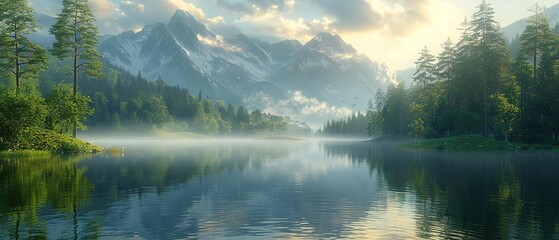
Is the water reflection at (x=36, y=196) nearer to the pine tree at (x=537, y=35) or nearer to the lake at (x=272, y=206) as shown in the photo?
the lake at (x=272, y=206)

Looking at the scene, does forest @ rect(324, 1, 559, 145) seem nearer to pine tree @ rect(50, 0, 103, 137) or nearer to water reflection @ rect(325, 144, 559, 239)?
water reflection @ rect(325, 144, 559, 239)

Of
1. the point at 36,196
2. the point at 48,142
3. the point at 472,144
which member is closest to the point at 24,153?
the point at 48,142

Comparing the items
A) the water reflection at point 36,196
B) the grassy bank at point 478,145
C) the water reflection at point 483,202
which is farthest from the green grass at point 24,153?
the grassy bank at point 478,145

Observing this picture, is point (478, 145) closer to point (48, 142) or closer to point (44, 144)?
point (48, 142)

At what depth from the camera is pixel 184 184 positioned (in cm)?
3309

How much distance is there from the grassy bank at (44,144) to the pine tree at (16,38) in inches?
374

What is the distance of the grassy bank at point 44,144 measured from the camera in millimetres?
55875

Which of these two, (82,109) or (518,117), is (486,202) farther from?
(518,117)

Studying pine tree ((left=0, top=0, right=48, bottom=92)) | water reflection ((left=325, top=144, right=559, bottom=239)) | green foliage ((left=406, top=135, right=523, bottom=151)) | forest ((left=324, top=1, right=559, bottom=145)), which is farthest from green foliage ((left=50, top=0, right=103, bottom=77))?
forest ((left=324, top=1, right=559, bottom=145))

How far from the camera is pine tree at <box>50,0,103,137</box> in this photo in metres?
72.8

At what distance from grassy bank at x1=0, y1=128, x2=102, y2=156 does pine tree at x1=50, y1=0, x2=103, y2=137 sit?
7575mm

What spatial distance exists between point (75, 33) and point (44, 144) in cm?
2250

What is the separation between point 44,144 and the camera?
60281mm

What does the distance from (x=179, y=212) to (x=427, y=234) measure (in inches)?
471
